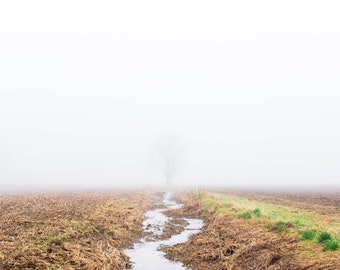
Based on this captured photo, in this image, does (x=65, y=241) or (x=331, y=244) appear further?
(x=65, y=241)

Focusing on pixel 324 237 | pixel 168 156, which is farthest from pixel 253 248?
pixel 168 156

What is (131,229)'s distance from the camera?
22.8m

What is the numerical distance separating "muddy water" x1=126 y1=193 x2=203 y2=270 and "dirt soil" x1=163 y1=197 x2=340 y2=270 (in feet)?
2.37

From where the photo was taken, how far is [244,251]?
50.1 ft

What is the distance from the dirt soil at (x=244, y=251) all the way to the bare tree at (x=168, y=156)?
90.7 meters

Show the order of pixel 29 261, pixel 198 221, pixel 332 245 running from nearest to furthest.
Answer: pixel 29 261
pixel 332 245
pixel 198 221

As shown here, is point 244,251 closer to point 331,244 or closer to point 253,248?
point 253,248

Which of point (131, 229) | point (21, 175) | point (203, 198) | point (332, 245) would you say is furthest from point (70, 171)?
point (332, 245)

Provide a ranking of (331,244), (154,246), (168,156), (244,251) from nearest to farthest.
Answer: (331,244), (244,251), (154,246), (168,156)

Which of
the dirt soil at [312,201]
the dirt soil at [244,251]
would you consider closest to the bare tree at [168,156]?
the dirt soil at [312,201]

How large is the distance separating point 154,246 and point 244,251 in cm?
629

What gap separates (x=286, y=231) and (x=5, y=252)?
13.0 meters

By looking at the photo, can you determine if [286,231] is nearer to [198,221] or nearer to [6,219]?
[198,221]

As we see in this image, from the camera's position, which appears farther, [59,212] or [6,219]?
[59,212]
